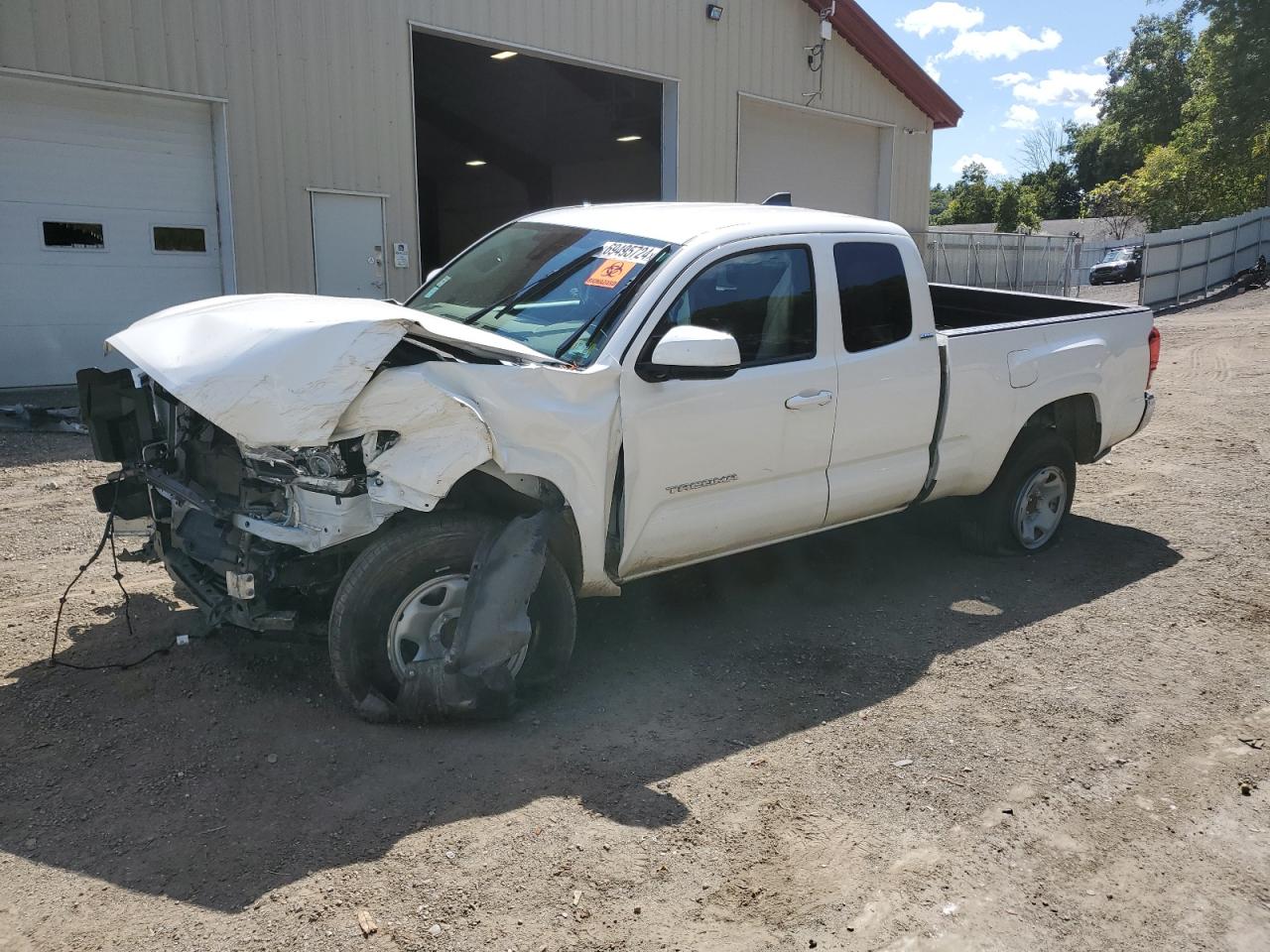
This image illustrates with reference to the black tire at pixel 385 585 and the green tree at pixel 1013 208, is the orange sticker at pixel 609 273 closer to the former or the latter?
the black tire at pixel 385 585

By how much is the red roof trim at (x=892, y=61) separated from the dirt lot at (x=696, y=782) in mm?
14151

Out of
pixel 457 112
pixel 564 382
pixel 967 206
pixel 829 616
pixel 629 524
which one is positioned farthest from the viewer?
pixel 967 206

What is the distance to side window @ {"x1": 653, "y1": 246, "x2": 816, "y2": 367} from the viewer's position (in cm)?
464

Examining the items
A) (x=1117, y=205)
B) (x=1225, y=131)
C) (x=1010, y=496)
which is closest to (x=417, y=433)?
(x=1010, y=496)

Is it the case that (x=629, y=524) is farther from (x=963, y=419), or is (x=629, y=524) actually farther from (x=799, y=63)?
(x=799, y=63)

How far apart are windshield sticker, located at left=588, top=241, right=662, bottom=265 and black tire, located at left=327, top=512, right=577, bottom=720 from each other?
4.55ft

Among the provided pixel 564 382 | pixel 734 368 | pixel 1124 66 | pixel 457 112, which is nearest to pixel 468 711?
pixel 564 382

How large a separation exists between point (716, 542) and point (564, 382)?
1.16 metres

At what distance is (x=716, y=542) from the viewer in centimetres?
479

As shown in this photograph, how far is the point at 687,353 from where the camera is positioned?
4.22 meters

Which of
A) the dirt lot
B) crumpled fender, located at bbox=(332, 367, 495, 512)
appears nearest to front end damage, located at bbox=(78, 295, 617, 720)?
crumpled fender, located at bbox=(332, 367, 495, 512)

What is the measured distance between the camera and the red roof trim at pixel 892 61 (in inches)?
688

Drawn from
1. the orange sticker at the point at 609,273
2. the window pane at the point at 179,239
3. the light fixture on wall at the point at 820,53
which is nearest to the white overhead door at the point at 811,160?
the light fixture on wall at the point at 820,53

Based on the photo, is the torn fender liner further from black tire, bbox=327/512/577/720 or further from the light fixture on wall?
the light fixture on wall
